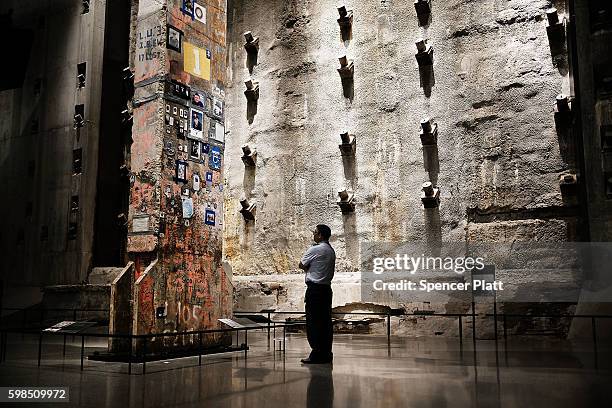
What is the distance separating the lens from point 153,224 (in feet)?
25.4

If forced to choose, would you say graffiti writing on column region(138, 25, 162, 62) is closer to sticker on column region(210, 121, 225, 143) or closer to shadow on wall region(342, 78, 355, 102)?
sticker on column region(210, 121, 225, 143)

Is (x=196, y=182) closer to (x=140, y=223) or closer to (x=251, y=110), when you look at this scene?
(x=140, y=223)

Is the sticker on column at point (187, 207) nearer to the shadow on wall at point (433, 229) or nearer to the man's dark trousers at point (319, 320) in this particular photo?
the man's dark trousers at point (319, 320)

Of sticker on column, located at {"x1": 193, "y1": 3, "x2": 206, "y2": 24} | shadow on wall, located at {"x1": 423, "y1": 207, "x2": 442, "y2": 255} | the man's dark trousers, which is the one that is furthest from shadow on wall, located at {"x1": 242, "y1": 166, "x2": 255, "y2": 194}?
the man's dark trousers

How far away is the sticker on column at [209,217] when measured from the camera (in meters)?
8.54

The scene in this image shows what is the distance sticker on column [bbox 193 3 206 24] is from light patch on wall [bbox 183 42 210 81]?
0.46 metres

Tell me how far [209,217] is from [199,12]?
3063mm

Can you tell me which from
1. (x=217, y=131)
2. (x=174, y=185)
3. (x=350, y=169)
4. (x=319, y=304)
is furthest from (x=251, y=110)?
(x=319, y=304)

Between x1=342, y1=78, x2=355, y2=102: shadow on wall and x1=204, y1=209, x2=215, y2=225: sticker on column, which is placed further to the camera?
x1=342, y1=78, x2=355, y2=102: shadow on wall

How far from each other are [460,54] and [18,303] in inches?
500

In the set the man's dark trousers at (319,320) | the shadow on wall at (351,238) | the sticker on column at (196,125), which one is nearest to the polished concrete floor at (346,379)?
the man's dark trousers at (319,320)

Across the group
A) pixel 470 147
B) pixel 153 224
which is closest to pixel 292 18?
pixel 470 147

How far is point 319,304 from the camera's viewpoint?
7039 millimetres

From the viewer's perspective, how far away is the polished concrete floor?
4.47 meters
